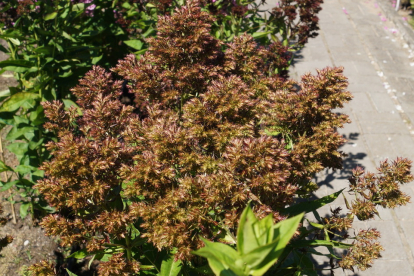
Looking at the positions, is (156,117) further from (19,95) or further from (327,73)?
(19,95)

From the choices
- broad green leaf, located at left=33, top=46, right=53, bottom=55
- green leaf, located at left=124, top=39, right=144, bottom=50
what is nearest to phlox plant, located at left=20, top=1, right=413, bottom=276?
broad green leaf, located at left=33, top=46, right=53, bottom=55

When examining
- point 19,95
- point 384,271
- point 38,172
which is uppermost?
point 19,95

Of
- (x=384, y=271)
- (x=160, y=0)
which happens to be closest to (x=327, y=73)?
(x=160, y=0)

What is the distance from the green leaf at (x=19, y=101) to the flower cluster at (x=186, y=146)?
1203mm

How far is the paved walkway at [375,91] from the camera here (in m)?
4.07

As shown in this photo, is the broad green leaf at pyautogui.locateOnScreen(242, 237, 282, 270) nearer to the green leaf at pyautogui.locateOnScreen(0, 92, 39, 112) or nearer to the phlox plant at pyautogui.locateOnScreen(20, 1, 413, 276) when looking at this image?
the phlox plant at pyautogui.locateOnScreen(20, 1, 413, 276)

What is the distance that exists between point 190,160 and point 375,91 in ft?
16.3

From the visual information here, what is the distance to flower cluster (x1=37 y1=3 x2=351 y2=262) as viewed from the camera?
1.89 m

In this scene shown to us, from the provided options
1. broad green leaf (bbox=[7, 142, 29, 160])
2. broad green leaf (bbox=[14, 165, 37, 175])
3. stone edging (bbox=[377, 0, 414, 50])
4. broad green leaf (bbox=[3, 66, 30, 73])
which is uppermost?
broad green leaf (bbox=[3, 66, 30, 73])

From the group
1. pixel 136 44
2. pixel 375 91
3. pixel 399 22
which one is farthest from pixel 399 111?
pixel 136 44

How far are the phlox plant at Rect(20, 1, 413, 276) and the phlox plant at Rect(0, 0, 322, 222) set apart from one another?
740 mm

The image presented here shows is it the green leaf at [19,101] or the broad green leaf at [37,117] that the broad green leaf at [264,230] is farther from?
the green leaf at [19,101]

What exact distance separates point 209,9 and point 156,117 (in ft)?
7.01

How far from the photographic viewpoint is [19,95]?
3.41 m
